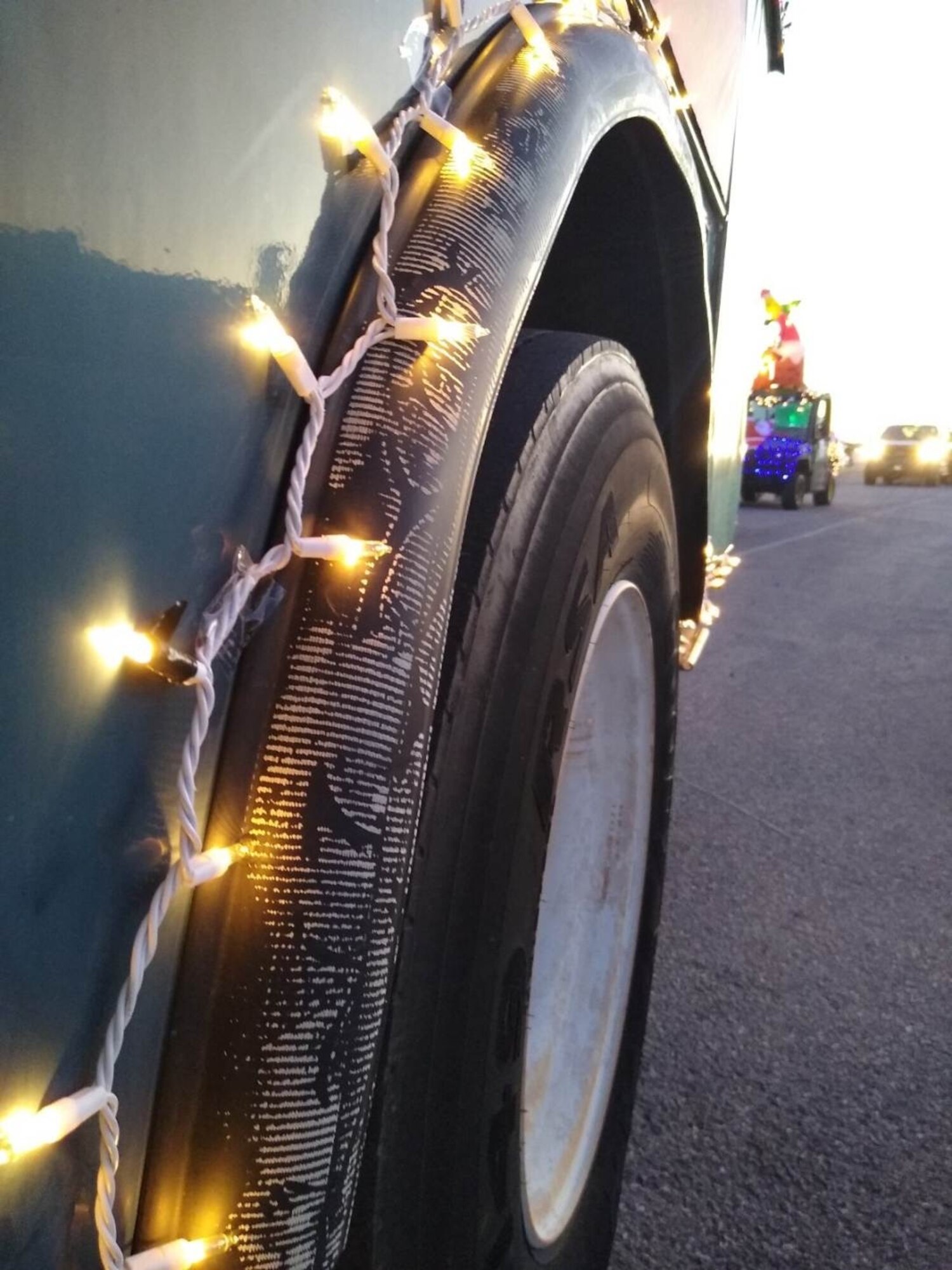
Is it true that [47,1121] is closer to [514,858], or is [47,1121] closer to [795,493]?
[514,858]

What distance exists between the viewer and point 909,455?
66.7 ft

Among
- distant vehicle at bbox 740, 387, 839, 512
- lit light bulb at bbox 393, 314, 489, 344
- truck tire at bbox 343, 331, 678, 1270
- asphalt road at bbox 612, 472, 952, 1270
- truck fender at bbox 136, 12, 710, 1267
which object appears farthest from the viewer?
distant vehicle at bbox 740, 387, 839, 512

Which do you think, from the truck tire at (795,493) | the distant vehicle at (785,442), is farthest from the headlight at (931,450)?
the truck tire at (795,493)

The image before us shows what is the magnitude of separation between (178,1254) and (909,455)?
22067 millimetres

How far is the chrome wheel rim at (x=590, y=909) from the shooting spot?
3.80 feet

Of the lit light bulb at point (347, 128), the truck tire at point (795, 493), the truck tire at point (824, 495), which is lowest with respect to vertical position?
the lit light bulb at point (347, 128)

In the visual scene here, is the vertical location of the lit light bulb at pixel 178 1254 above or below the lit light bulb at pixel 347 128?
below

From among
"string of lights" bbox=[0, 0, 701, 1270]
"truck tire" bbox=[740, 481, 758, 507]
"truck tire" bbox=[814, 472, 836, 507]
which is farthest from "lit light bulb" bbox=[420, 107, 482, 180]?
"truck tire" bbox=[814, 472, 836, 507]

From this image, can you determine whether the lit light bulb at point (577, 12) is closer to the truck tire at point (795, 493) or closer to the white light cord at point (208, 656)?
the white light cord at point (208, 656)

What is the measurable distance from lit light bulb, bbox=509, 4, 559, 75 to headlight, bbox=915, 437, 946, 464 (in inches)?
849

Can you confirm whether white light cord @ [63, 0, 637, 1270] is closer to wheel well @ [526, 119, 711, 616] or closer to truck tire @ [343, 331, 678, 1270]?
truck tire @ [343, 331, 678, 1270]

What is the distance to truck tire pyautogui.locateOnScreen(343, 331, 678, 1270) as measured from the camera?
2.45ft

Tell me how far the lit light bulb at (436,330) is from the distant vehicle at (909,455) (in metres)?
21.7

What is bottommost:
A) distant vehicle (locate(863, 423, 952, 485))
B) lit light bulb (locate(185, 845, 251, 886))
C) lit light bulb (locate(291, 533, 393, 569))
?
lit light bulb (locate(185, 845, 251, 886))
